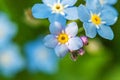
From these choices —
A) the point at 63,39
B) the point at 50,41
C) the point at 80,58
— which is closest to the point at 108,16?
the point at 63,39

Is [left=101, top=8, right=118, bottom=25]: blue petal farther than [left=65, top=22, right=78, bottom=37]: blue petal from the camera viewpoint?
Yes

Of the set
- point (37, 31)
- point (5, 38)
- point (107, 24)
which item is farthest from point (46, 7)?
point (5, 38)

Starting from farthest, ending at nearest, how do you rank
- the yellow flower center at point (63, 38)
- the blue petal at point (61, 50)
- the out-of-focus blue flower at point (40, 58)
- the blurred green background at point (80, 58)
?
1. the out-of-focus blue flower at point (40, 58)
2. the blurred green background at point (80, 58)
3. the yellow flower center at point (63, 38)
4. the blue petal at point (61, 50)

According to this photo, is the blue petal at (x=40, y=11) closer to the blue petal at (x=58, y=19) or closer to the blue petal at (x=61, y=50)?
the blue petal at (x=58, y=19)

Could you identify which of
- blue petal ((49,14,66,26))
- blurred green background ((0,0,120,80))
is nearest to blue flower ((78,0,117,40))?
blue petal ((49,14,66,26))

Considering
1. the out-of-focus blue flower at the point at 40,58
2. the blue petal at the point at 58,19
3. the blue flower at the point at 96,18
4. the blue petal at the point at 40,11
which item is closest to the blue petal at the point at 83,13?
the blue flower at the point at 96,18

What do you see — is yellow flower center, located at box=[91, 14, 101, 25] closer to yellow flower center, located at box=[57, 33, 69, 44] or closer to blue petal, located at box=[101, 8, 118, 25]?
blue petal, located at box=[101, 8, 118, 25]
